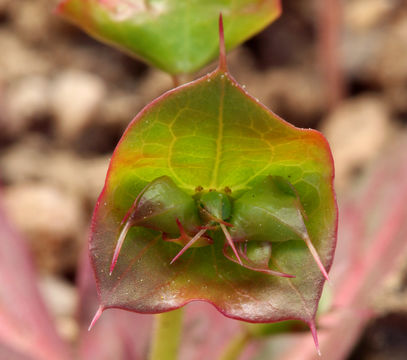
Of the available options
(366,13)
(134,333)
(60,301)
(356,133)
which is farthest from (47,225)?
(366,13)

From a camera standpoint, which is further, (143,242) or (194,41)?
(194,41)

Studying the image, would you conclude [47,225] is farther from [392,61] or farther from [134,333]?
[392,61]

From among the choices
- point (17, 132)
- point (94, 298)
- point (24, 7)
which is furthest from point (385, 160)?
point (24, 7)

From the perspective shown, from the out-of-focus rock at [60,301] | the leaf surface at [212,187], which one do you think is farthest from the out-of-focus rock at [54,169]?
the leaf surface at [212,187]

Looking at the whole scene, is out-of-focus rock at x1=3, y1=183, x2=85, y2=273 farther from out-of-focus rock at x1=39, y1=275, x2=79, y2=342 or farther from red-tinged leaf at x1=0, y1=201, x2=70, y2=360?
red-tinged leaf at x1=0, y1=201, x2=70, y2=360

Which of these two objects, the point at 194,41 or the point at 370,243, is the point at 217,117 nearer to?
the point at 194,41

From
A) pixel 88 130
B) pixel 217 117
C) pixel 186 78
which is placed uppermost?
pixel 217 117
